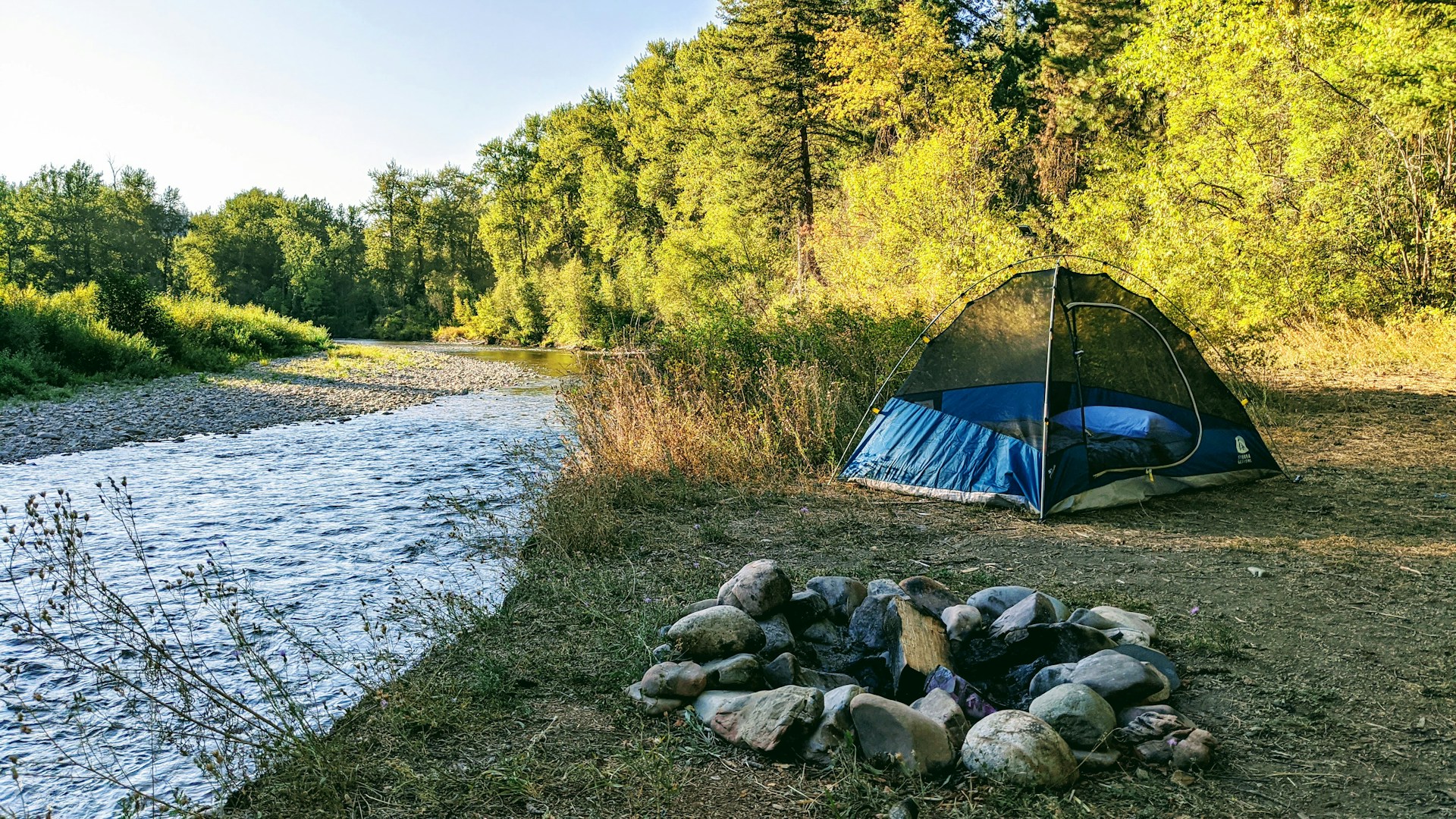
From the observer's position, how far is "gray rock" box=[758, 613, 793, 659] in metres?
4.09

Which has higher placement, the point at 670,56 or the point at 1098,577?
the point at 670,56

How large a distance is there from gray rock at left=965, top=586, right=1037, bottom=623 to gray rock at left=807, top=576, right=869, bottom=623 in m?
0.61

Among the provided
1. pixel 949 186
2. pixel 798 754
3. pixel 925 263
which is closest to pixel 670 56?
pixel 949 186

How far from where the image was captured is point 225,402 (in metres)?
17.4

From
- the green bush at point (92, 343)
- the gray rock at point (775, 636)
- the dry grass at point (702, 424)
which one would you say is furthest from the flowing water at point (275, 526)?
the green bush at point (92, 343)

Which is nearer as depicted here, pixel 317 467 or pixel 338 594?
pixel 338 594

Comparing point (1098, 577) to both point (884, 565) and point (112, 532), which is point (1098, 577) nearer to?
point (884, 565)

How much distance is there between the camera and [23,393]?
→ 54.2 ft

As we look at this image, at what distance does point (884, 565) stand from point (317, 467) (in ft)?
Result: 28.9

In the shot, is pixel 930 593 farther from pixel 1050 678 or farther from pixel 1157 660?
pixel 1157 660

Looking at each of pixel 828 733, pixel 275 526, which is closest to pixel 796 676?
pixel 828 733

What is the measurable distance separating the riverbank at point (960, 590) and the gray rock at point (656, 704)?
64 mm

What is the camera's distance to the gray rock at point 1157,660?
364 cm

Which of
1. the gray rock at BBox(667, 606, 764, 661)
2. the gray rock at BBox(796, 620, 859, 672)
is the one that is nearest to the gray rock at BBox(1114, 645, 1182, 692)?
the gray rock at BBox(796, 620, 859, 672)
